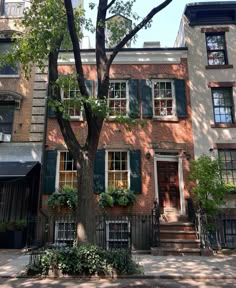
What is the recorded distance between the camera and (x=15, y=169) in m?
12.0

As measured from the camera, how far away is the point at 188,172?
41.9ft

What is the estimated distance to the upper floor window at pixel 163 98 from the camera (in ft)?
45.9

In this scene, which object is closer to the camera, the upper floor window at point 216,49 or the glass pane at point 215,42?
the upper floor window at point 216,49

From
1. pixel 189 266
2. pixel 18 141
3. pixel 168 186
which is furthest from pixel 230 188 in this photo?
pixel 18 141

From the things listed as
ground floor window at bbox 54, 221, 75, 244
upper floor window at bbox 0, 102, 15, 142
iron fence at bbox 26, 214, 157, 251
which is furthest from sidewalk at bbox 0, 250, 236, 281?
upper floor window at bbox 0, 102, 15, 142

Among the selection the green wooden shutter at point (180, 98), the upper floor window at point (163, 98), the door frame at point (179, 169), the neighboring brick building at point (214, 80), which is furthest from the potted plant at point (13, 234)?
the green wooden shutter at point (180, 98)

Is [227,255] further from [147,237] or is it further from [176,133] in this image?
[176,133]

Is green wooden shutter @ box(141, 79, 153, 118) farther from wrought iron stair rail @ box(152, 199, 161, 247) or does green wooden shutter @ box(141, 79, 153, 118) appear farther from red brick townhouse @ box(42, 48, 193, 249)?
wrought iron stair rail @ box(152, 199, 161, 247)

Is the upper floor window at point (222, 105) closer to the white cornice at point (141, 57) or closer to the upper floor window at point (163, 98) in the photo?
the upper floor window at point (163, 98)

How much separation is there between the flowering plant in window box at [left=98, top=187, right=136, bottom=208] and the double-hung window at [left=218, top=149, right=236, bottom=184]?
13.8 feet

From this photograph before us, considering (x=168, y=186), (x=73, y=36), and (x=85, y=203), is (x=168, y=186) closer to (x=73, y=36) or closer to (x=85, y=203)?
(x=85, y=203)

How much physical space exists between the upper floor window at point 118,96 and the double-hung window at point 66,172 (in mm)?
3257

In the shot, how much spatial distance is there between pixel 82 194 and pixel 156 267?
2.89m

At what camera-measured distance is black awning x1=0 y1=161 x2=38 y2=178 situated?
1150 centimetres
